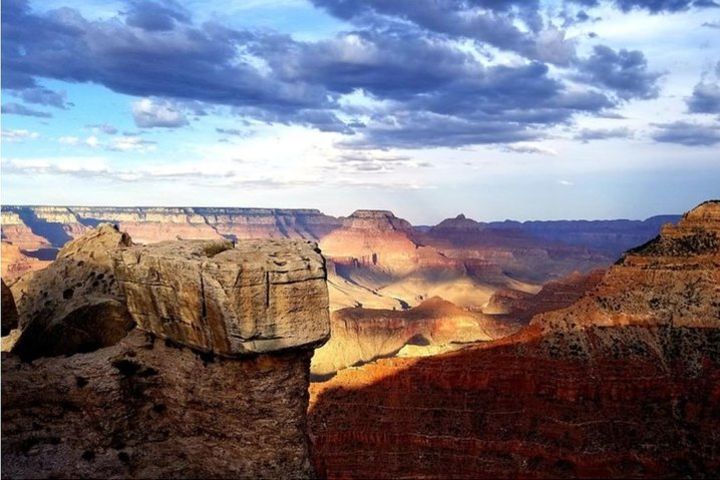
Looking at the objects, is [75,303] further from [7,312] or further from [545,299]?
[545,299]

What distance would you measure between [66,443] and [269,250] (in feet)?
21.4

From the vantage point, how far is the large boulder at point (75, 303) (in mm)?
17250

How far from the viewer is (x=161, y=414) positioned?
1653 cm

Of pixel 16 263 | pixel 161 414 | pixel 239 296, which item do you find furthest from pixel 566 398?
pixel 16 263

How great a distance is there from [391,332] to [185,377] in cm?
8536

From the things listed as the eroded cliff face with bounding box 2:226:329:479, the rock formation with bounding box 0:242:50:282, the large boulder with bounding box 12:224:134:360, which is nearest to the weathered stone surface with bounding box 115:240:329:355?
the eroded cliff face with bounding box 2:226:329:479

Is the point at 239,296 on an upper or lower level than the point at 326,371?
upper

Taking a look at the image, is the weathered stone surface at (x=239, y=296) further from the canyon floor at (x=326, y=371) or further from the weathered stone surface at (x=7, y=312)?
the weathered stone surface at (x=7, y=312)

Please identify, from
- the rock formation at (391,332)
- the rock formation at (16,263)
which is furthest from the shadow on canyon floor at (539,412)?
the rock formation at (16,263)

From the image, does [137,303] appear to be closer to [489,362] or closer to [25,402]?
[25,402]

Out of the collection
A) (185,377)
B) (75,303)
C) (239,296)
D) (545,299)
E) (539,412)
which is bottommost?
(539,412)

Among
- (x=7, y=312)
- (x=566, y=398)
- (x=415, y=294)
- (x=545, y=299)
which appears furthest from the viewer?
(x=415, y=294)

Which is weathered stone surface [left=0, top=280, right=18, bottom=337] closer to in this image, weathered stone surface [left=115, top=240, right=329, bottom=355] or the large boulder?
the large boulder

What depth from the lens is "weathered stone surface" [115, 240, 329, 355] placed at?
14.7 meters
